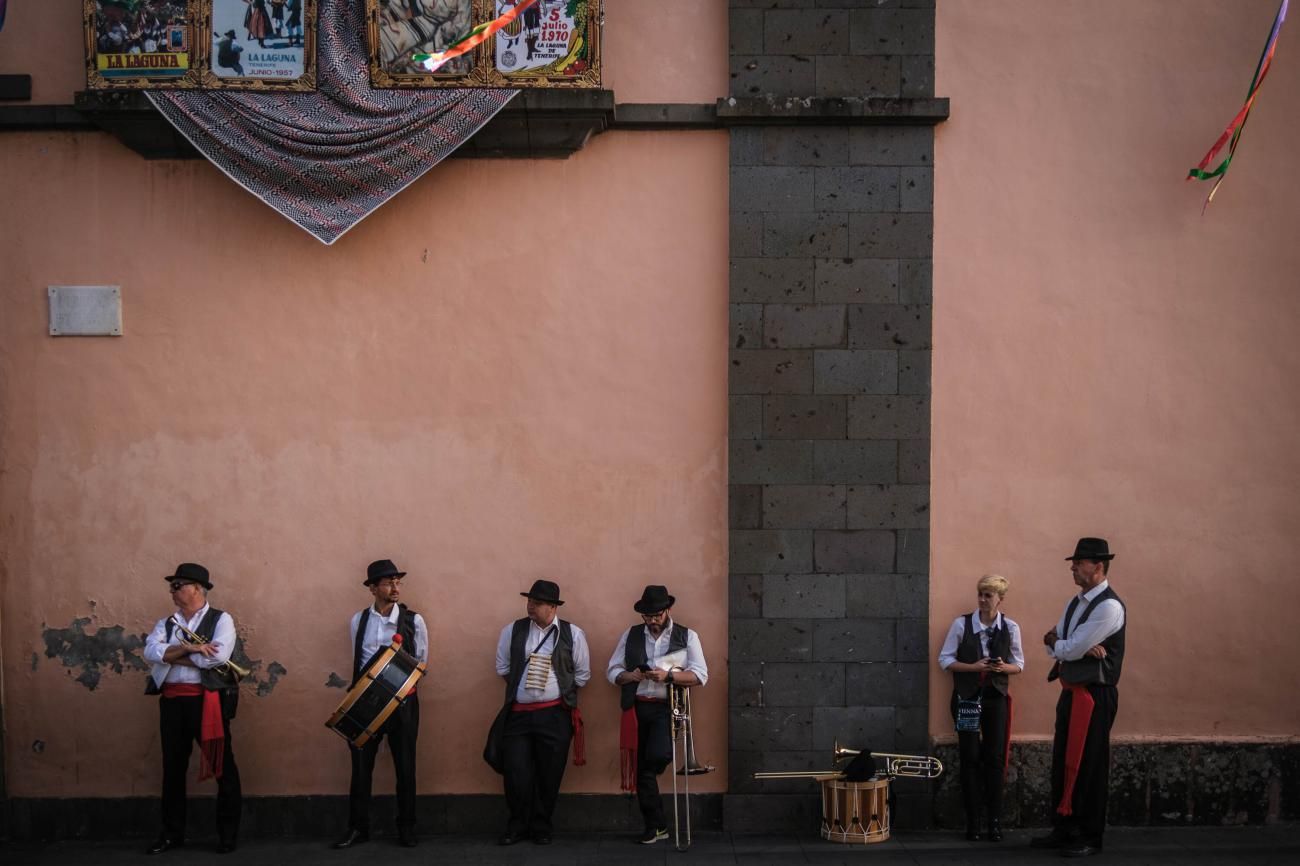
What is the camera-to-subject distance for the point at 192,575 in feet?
28.1

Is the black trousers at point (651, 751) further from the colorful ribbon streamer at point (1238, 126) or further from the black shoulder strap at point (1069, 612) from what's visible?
the colorful ribbon streamer at point (1238, 126)

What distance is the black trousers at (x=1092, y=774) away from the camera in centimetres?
830

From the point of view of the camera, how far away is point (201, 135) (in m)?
8.77

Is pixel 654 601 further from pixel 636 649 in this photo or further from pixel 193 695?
pixel 193 695

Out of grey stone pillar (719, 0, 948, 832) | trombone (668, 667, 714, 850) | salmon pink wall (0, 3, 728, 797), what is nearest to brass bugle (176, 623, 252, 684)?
salmon pink wall (0, 3, 728, 797)

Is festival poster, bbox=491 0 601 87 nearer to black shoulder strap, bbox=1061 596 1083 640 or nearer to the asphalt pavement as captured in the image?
black shoulder strap, bbox=1061 596 1083 640

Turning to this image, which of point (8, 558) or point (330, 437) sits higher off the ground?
point (330, 437)

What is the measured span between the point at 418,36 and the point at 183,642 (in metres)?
4.38

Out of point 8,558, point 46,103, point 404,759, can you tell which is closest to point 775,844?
point 404,759

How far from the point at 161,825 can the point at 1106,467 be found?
709 centimetres

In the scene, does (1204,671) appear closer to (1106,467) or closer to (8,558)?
(1106,467)

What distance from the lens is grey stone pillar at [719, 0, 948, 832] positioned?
9.05 meters

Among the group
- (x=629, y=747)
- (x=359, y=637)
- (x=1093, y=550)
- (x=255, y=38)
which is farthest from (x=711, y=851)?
(x=255, y=38)

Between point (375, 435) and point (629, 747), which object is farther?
point (375, 435)
